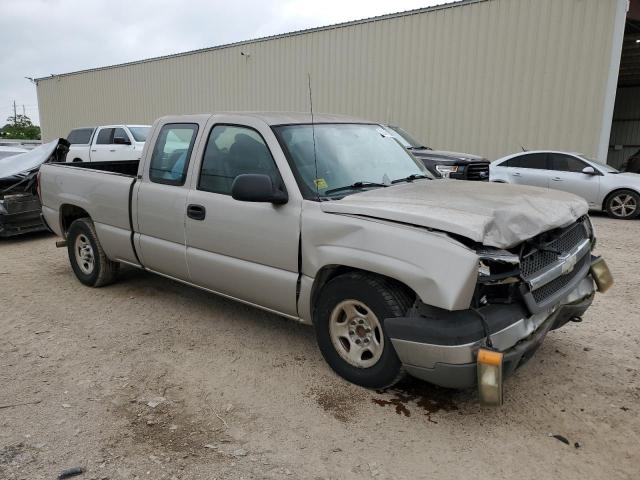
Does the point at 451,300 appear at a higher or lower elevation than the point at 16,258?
higher

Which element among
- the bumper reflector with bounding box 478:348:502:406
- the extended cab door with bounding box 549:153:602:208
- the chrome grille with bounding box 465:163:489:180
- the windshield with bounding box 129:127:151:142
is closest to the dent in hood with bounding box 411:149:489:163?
the chrome grille with bounding box 465:163:489:180

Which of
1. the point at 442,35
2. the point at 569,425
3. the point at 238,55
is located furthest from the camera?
the point at 238,55

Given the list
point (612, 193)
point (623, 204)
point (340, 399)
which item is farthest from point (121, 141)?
point (340, 399)

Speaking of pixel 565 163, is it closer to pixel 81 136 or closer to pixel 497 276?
A: pixel 497 276

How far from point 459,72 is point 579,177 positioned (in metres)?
4.64

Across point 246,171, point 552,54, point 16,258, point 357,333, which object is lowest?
point 16,258

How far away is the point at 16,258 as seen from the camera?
7395mm

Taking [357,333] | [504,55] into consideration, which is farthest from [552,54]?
[357,333]

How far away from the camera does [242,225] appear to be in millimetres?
3875

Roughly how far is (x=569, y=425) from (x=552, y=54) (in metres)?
11.7

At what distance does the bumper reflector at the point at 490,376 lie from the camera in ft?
8.90

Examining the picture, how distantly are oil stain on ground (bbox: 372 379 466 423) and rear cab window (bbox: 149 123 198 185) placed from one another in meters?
2.40

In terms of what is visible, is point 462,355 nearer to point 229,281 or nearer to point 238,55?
point 229,281

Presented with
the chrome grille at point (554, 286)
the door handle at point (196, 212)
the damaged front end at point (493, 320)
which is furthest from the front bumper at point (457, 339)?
the door handle at point (196, 212)
